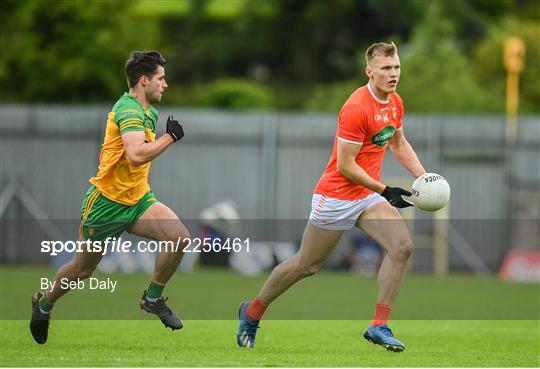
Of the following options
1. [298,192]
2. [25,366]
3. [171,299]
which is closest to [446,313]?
[171,299]

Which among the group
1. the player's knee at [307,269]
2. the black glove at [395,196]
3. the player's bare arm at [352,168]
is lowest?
the player's knee at [307,269]

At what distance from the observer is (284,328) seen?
1357 cm

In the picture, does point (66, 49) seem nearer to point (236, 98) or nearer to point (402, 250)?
point (236, 98)

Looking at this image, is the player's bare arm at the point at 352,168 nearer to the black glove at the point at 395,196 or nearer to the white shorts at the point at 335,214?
the black glove at the point at 395,196

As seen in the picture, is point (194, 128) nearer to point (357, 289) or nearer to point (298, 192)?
point (298, 192)

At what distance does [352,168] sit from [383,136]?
1.54 feet

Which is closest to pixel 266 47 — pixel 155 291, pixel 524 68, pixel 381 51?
pixel 524 68

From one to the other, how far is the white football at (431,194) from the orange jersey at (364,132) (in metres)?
0.41

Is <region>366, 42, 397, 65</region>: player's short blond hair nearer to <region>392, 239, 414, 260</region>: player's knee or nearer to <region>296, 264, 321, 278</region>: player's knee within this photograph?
<region>392, 239, 414, 260</region>: player's knee

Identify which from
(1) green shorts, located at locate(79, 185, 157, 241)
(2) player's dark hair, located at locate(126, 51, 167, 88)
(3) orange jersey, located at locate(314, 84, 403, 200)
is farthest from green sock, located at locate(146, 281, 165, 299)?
(2) player's dark hair, located at locate(126, 51, 167, 88)

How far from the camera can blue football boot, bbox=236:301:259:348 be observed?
437 inches

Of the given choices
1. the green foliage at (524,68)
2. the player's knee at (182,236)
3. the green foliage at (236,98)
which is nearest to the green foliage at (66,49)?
the green foliage at (236,98)

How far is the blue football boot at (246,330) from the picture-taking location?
11109 mm

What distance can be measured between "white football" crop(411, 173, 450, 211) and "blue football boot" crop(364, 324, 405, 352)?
1.03 m
